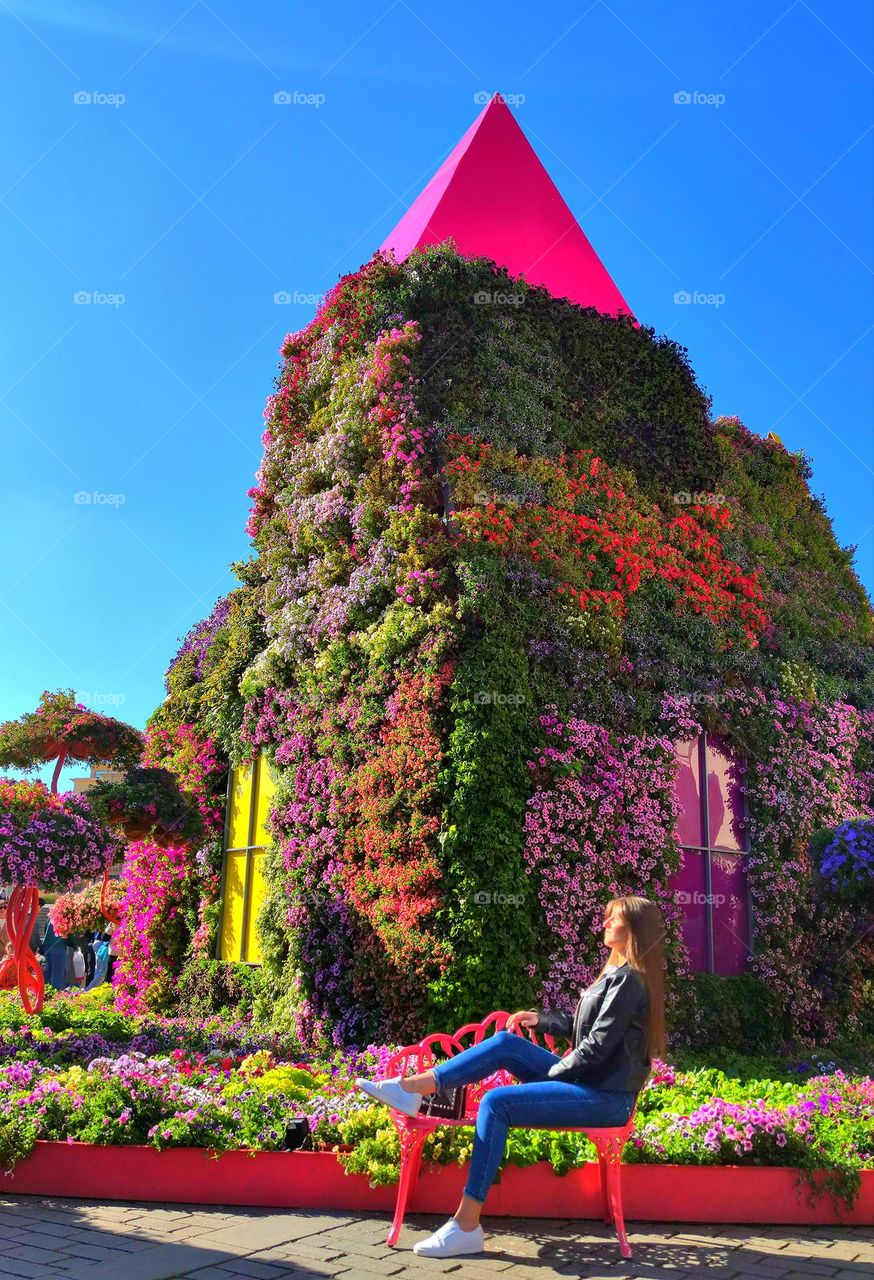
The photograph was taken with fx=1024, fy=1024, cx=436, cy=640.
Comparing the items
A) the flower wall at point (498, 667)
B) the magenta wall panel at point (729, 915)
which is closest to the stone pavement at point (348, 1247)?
the flower wall at point (498, 667)

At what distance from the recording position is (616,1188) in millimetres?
4406

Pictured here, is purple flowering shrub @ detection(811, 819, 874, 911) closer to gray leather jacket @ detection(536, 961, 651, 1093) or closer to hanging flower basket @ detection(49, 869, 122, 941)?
gray leather jacket @ detection(536, 961, 651, 1093)

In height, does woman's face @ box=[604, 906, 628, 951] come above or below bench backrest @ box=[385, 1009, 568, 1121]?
above

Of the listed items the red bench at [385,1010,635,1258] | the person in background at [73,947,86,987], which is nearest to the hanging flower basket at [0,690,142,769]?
the person in background at [73,947,86,987]

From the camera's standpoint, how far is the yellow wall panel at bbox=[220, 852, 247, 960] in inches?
452

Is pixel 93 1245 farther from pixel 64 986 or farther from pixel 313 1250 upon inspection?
pixel 64 986

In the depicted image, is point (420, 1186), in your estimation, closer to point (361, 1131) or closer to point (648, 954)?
point (361, 1131)

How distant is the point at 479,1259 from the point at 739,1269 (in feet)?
3.38

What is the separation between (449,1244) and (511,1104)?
559 mm

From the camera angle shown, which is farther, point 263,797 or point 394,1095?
point 263,797

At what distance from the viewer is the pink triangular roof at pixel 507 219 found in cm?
1307

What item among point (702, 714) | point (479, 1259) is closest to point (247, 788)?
point (702, 714)

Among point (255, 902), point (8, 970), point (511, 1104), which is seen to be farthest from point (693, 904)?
point (8, 970)

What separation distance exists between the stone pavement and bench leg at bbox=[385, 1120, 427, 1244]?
11 centimetres
